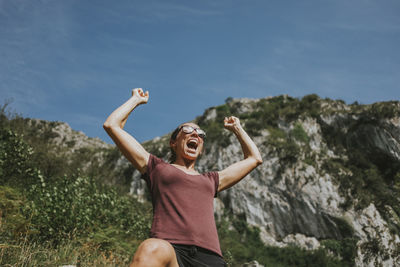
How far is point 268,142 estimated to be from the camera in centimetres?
2391

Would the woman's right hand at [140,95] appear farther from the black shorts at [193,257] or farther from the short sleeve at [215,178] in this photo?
the black shorts at [193,257]

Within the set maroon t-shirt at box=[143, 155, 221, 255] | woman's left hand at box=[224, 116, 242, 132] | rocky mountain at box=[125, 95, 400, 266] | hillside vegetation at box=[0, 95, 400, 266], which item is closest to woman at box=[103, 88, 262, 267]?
maroon t-shirt at box=[143, 155, 221, 255]

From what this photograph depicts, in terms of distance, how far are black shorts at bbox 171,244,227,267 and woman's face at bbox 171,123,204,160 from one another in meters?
0.72

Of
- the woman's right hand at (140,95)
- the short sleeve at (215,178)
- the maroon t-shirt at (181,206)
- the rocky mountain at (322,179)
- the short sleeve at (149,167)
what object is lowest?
the maroon t-shirt at (181,206)

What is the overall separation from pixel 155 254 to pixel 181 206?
15.4 inches

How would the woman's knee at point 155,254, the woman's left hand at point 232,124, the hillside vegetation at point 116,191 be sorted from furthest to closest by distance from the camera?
the hillside vegetation at point 116,191, the woman's left hand at point 232,124, the woman's knee at point 155,254

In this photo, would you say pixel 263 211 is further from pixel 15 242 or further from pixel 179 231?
pixel 179 231

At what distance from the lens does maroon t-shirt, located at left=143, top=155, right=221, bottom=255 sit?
5.95 feet

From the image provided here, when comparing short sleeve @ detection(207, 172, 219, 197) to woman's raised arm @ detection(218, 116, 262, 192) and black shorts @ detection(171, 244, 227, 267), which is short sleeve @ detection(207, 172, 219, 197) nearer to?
woman's raised arm @ detection(218, 116, 262, 192)

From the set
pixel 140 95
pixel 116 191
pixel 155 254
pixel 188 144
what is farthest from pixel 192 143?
pixel 116 191

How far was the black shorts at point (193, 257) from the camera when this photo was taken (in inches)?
69.1

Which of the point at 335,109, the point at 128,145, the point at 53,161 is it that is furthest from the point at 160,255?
the point at 335,109

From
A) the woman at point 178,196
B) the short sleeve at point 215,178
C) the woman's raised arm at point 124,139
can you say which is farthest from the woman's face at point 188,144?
the woman's raised arm at point 124,139

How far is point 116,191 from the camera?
1409cm
